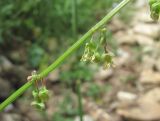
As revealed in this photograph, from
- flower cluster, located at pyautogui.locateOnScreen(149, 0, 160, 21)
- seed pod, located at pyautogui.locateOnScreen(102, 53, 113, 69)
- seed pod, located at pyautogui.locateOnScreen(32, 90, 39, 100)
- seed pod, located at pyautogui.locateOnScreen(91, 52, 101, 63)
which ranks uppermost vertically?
flower cluster, located at pyautogui.locateOnScreen(149, 0, 160, 21)

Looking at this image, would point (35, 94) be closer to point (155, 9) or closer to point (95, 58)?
point (95, 58)

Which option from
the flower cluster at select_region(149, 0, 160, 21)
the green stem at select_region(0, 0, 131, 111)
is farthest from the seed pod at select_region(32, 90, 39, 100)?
the flower cluster at select_region(149, 0, 160, 21)

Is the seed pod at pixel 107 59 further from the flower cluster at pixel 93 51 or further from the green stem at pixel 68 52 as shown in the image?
the green stem at pixel 68 52

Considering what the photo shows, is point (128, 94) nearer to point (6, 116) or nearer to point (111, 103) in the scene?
point (111, 103)

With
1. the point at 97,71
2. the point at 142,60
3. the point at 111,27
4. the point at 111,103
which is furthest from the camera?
the point at 111,27

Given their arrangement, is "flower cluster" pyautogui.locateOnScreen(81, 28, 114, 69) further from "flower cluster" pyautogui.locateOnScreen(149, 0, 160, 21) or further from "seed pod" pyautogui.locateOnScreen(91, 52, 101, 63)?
"flower cluster" pyautogui.locateOnScreen(149, 0, 160, 21)

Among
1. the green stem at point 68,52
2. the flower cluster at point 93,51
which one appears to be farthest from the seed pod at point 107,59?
the green stem at point 68,52

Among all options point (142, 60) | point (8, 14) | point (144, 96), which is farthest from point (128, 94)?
point (8, 14)

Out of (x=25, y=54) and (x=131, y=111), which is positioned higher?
(x=25, y=54)

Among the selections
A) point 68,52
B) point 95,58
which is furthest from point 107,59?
point 68,52
